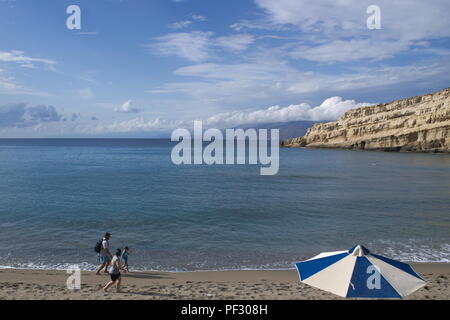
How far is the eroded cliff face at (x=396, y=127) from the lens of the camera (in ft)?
286

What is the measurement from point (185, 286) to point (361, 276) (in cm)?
619

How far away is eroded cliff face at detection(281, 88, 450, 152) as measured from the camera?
3434 inches

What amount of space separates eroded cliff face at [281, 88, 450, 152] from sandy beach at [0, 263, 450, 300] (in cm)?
8474

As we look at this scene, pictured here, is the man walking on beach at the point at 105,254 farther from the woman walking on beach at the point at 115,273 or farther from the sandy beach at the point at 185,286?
the woman walking on beach at the point at 115,273

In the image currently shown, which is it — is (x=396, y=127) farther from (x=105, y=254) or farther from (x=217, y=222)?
(x=105, y=254)

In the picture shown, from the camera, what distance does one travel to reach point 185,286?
1241 cm

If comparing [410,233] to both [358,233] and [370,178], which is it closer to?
[358,233]

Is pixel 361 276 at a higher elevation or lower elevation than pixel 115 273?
higher

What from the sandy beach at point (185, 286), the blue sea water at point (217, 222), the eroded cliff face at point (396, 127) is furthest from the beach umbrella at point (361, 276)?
the eroded cliff face at point (396, 127)

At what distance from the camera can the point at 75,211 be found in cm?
2536

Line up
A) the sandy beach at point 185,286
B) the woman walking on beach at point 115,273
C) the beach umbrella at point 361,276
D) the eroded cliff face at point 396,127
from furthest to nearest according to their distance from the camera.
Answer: the eroded cliff face at point 396,127
the woman walking on beach at point 115,273
the sandy beach at point 185,286
the beach umbrella at point 361,276

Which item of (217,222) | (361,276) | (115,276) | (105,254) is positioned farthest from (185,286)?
(217,222)

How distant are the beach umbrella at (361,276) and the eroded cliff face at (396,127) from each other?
89261 mm
